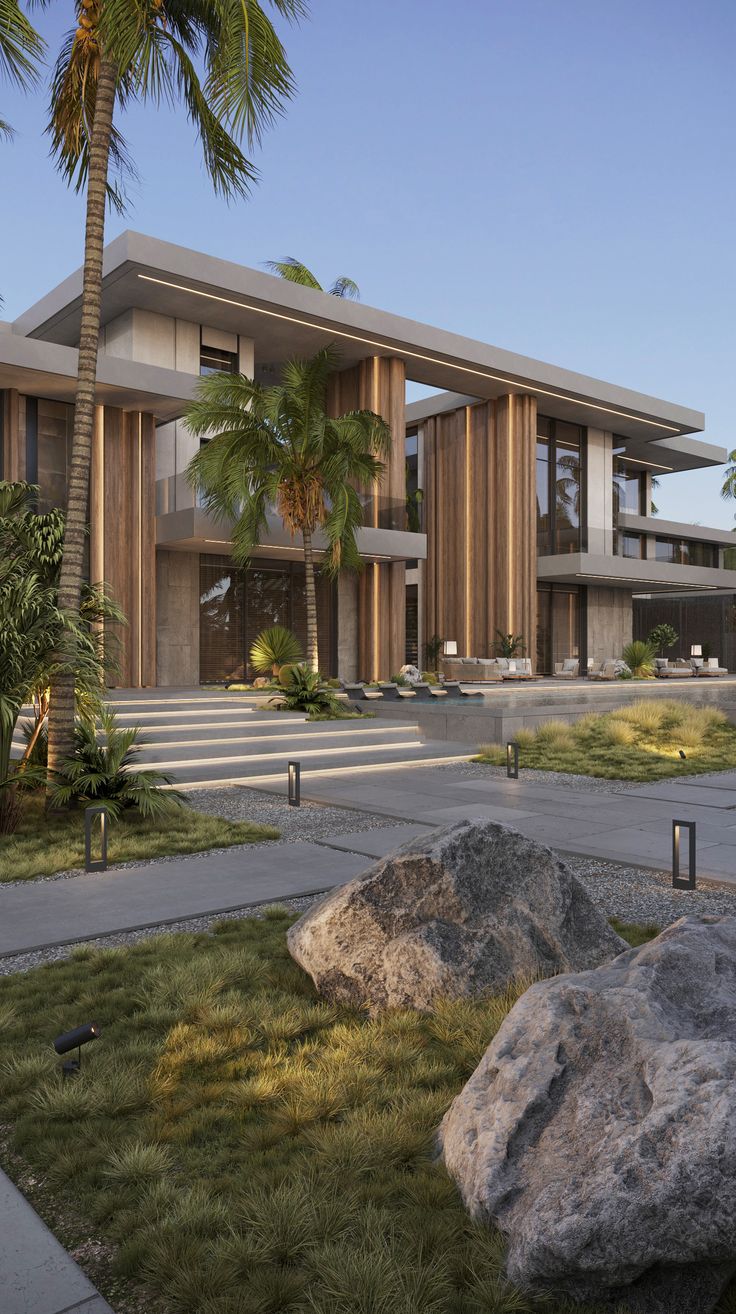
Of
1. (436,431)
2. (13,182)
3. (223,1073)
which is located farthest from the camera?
→ (436,431)

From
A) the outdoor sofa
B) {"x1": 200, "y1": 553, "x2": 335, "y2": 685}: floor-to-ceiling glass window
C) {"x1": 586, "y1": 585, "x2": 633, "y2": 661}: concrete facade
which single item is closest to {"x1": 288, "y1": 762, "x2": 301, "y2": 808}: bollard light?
{"x1": 200, "y1": 553, "x2": 335, "y2": 685}: floor-to-ceiling glass window

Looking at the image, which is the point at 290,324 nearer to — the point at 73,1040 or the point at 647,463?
the point at 73,1040

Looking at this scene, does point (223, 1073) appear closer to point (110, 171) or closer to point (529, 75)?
point (110, 171)

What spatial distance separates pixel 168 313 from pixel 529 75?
9.89 meters

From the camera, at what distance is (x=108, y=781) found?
29.3 feet

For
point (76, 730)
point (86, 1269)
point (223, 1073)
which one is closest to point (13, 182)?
point (76, 730)

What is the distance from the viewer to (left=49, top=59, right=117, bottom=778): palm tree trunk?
29.3 ft

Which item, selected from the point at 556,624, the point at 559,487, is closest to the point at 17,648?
the point at 559,487

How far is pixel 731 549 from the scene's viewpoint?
4144 cm

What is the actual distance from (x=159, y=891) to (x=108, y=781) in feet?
9.16

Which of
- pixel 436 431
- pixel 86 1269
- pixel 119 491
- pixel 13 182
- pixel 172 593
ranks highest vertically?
pixel 436 431

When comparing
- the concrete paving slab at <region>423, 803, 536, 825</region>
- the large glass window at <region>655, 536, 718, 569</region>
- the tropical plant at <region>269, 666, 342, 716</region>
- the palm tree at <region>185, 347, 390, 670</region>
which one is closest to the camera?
the concrete paving slab at <region>423, 803, 536, 825</region>

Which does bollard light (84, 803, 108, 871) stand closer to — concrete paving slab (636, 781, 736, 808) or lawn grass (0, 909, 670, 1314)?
lawn grass (0, 909, 670, 1314)

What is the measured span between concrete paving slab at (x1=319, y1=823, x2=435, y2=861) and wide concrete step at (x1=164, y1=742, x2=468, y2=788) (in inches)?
128
